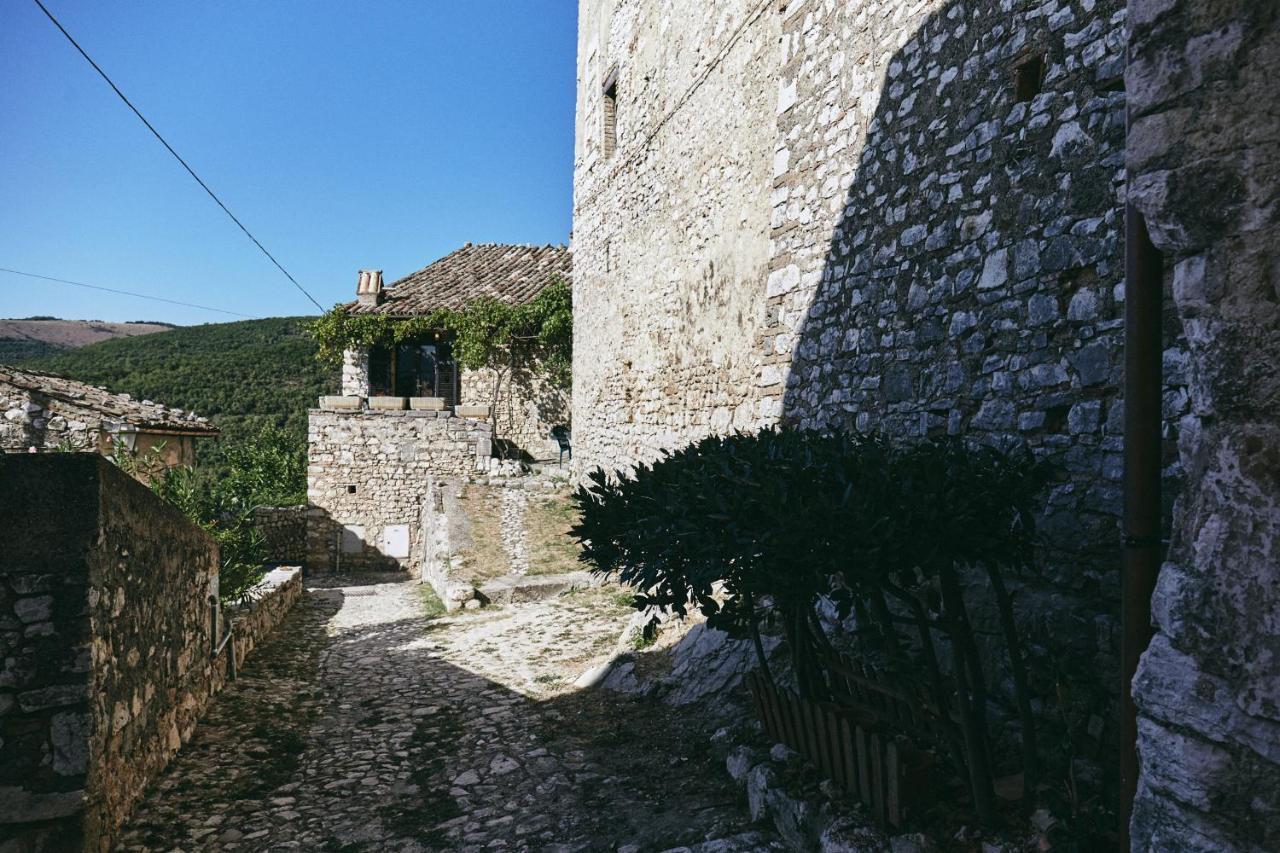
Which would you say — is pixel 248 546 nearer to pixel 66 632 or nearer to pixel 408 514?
pixel 66 632

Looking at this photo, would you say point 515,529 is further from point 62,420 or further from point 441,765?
point 441,765

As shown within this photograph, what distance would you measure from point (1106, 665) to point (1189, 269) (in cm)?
221

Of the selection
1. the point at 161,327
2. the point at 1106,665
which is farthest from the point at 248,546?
the point at 161,327

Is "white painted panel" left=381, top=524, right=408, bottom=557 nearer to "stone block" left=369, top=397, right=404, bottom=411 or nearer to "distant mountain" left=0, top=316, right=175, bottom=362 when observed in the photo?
"stone block" left=369, top=397, right=404, bottom=411

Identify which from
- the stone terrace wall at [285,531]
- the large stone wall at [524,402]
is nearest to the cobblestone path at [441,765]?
the stone terrace wall at [285,531]

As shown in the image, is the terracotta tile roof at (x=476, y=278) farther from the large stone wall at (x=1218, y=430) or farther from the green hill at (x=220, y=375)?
the large stone wall at (x=1218, y=430)

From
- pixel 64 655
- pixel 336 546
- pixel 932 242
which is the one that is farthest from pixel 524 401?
pixel 64 655

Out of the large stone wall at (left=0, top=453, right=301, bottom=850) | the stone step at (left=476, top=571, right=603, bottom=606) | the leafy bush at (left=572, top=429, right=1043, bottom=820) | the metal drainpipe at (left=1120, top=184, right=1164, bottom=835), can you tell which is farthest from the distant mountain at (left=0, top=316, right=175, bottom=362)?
the metal drainpipe at (left=1120, top=184, right=1164, bottom=835)

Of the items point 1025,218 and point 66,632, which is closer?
point 66,632

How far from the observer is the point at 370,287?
1989 cm

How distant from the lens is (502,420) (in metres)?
19.2

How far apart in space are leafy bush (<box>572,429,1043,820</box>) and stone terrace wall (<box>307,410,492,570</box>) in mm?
13479

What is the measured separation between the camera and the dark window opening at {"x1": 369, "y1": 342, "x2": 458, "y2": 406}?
65.3 feet

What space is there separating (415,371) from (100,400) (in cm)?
878
